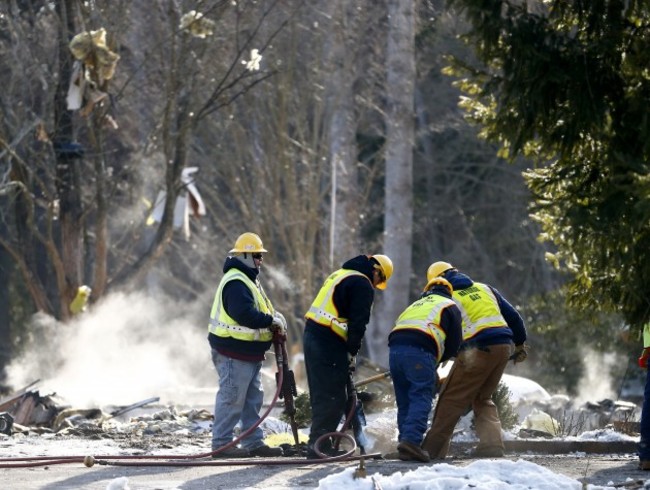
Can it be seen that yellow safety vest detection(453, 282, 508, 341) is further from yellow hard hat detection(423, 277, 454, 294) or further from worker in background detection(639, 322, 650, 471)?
worker in background detection(639, 322, 650, 471)

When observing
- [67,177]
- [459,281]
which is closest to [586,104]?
[459,281]

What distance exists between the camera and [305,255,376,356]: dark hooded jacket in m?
11.7

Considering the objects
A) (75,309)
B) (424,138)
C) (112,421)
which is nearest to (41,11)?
(75,309)

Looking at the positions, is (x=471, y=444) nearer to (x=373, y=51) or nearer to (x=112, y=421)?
(x=112, y=421)

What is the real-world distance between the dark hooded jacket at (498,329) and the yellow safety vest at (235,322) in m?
1.63

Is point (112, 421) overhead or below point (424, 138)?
below

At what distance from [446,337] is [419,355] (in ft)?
1.04

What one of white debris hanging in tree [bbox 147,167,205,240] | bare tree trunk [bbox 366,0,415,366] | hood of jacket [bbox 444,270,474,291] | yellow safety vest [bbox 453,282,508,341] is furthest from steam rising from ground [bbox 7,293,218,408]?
yellow safety vest [bbox 453,282,508,341]

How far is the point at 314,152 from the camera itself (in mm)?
29781

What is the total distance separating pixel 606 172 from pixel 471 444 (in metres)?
3.37

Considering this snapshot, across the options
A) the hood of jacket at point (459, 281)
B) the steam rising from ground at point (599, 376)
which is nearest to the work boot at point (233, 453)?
the hood of jacket at point (459, 281)

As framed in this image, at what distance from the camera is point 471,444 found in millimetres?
13219

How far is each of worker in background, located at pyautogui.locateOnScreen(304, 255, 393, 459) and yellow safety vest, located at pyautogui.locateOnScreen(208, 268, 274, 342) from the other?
1.76ft

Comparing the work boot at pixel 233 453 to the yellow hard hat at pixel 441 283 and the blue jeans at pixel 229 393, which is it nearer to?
the blue jeans at pixel 229 393
